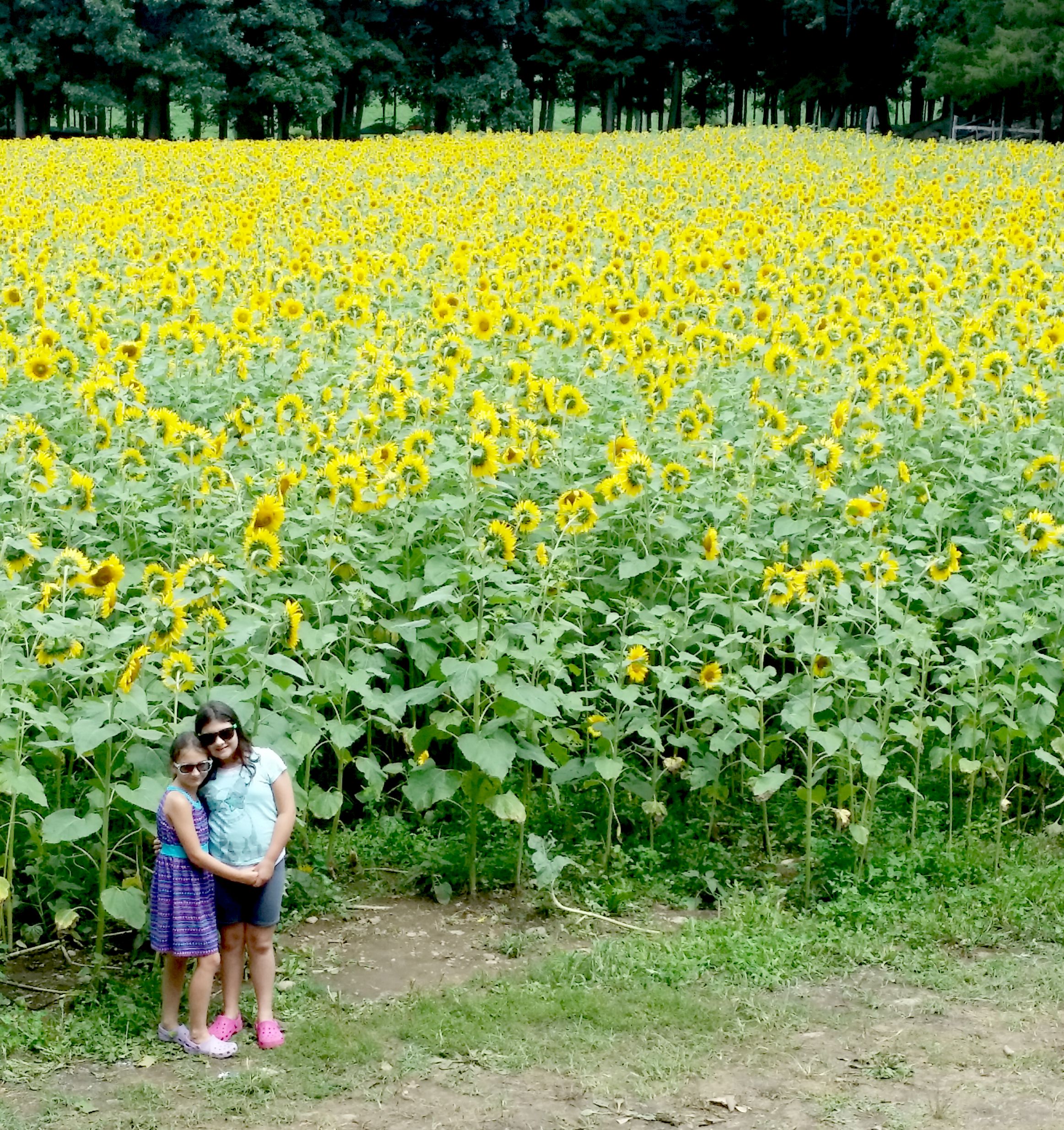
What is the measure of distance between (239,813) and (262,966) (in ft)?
1.40

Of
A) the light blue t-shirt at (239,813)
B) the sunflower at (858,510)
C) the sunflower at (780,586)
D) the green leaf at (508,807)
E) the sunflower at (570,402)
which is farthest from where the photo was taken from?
the sunflower at (570,402)

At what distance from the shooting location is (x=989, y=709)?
5621 millimetres

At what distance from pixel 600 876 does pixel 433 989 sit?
90cm

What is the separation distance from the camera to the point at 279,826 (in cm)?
456

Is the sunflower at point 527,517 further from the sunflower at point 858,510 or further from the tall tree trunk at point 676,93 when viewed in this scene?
the tall tree trunk at point 676,93

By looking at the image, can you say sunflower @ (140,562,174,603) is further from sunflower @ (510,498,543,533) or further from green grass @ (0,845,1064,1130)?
sunflower @ (510,498,543,533)

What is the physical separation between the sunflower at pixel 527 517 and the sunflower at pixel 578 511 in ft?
0.27

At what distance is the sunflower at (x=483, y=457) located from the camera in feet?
19.0

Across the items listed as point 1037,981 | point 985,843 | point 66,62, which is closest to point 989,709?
point 985,843

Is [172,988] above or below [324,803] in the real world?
below

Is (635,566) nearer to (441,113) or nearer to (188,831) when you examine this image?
(188,831)

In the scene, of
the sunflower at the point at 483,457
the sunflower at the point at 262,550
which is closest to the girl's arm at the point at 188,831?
the sunflower at the point at 262,550

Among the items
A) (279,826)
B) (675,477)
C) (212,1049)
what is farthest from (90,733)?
(675,477)

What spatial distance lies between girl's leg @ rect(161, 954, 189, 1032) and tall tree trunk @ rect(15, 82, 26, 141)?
49049 millimetres
